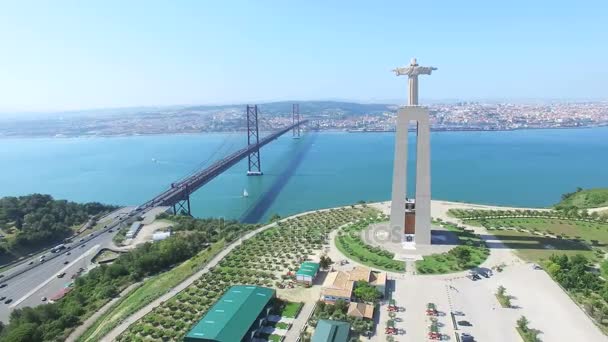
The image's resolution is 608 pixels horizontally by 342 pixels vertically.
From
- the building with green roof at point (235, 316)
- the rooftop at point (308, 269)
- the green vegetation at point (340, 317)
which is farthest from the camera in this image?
the rooftop at point (308, 269)

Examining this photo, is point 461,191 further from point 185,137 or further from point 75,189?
point 185,137

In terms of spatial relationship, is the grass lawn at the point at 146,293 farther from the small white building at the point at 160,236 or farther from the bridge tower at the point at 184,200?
the bridge tower at the point at 184,200

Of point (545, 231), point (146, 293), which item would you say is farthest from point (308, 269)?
point (545, 231)

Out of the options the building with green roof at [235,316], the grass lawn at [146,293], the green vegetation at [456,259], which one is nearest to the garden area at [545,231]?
the green vegetation at [456,259]

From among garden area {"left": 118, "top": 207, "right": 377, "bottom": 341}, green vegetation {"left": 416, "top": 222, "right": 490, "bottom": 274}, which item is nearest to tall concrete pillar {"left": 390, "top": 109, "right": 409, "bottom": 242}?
green vegetation {"left": 416, "top": 222, "right": 490, "bottom": 274}

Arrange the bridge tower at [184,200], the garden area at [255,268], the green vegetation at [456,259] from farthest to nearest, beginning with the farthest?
the bridge tower at [184,200] < the green vegetation at [456,259] < the garden area at [255,268]

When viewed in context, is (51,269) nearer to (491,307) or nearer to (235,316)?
(235,316)

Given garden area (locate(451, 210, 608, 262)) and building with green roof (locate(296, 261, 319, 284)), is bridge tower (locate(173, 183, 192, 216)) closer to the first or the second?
building with green roof (locate(296, 261, 319, 284))
